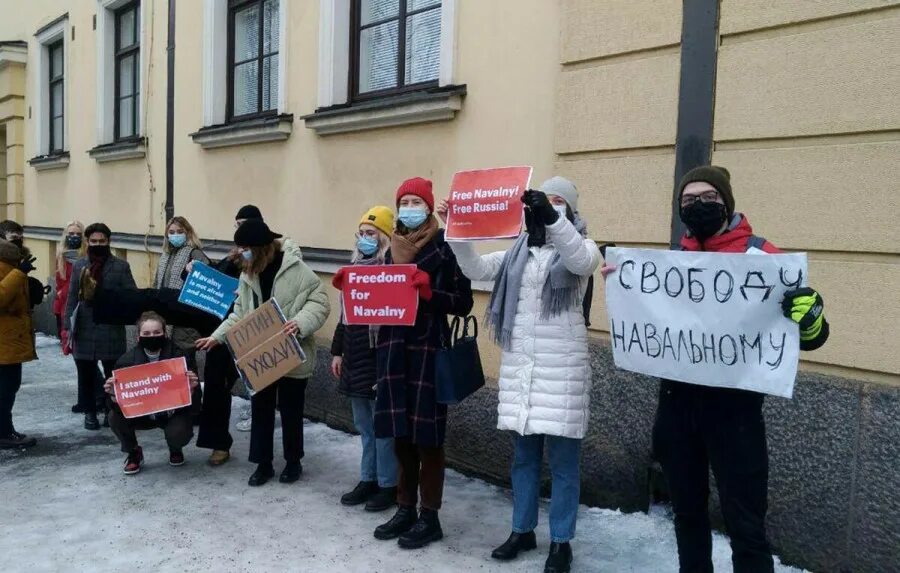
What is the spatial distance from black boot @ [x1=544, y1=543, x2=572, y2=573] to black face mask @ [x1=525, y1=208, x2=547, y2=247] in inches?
53.5

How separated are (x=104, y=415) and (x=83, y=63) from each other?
6.00 meters

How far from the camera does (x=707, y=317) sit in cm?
291

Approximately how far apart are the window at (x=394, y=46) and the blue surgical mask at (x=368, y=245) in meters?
1.74

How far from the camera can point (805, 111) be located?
11.9 feet

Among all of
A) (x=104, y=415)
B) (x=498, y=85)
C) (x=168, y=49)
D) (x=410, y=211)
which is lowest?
(x=104, y=415)

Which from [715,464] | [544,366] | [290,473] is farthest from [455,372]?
[290,473]

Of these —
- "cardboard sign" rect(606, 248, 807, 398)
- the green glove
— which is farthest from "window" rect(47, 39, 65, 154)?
the green glove

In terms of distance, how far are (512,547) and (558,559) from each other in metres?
0.27

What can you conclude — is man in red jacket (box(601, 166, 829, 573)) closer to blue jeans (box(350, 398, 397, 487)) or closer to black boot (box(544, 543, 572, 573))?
black boot (box(544, 543, 572, 573))

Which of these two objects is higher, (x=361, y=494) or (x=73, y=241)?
(x=73, y=241)

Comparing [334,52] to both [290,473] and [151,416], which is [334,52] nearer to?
[151,416]

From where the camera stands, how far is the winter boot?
227 inches

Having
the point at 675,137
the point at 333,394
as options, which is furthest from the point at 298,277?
the point at 675,137

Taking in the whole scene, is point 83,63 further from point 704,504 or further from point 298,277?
point 704,504
